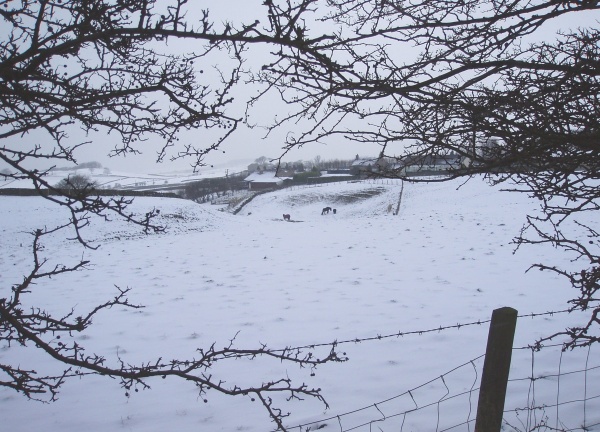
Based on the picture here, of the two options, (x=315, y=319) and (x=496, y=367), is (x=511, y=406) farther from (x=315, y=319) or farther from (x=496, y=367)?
(x=315, y=319)

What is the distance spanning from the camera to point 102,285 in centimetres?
843

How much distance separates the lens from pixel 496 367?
1.96 m

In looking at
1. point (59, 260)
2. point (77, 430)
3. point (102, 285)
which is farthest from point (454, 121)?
point (59, 260)

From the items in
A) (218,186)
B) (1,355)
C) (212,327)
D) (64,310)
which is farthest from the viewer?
(218,186)

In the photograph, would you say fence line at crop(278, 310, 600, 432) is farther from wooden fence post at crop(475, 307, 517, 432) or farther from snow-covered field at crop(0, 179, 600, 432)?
wooden fence post at crop(475, 307, 517, 432)

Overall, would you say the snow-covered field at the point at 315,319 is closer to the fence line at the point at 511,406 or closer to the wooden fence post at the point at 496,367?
the fence line at the point at 511,406

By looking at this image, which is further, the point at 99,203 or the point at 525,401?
the point at 525,401

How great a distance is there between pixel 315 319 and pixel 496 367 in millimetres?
4078

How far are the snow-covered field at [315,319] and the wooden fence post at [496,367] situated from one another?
35.2 inches

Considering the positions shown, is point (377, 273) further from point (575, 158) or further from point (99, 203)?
A: point (99, 203)

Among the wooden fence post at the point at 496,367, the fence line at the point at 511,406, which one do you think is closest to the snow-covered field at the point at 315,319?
the fence line at the point at 511,406

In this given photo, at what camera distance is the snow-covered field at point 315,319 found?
3559mm

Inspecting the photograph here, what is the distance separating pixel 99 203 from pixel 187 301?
5.74 m

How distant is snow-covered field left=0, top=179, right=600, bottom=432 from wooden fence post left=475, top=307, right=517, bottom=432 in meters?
0.89
